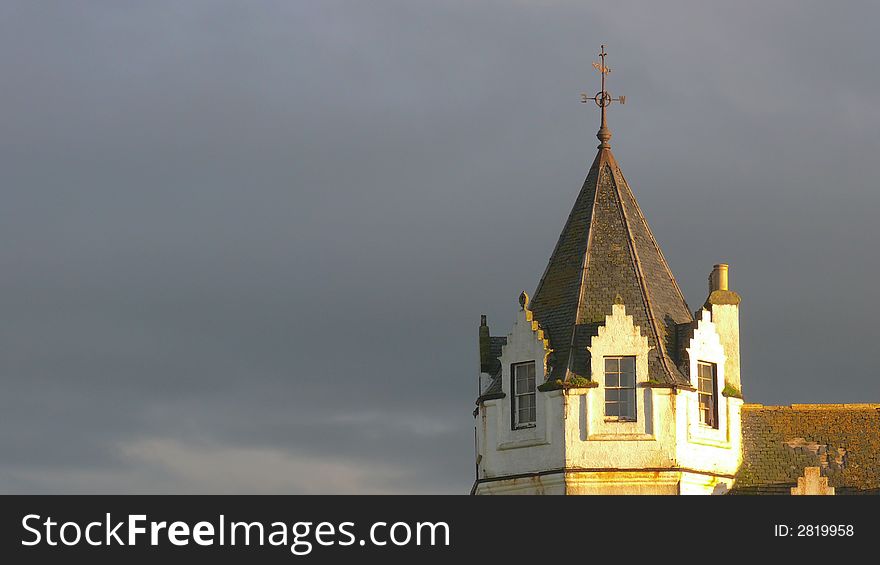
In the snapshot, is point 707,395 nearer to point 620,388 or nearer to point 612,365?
point 620,388

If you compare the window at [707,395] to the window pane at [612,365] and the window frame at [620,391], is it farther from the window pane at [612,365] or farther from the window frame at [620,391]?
the window pane at [612,365]

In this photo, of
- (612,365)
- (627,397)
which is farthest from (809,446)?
(612,365)

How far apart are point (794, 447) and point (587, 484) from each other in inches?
262

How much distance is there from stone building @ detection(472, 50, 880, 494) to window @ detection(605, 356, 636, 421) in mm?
39

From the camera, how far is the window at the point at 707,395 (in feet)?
193

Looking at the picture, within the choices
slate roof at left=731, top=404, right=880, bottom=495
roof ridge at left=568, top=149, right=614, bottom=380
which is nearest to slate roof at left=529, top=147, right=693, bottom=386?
roof ridge at left=568, top=149, right=614, bottom=380

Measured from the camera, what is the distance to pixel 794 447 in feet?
195

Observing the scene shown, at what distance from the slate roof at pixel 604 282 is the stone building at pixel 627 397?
1.6 inches

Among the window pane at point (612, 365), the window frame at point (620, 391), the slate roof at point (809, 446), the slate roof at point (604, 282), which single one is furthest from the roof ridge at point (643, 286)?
the slate roof at point (809, 446)
